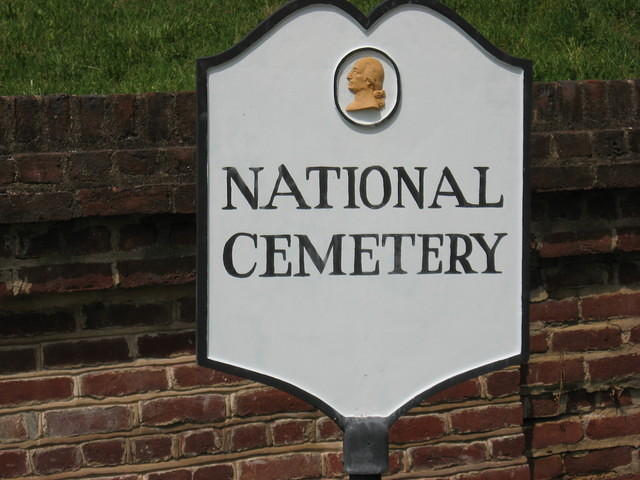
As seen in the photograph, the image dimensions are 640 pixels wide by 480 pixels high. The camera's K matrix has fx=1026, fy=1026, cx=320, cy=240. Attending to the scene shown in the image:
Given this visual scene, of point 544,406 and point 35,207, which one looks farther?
point 544,406

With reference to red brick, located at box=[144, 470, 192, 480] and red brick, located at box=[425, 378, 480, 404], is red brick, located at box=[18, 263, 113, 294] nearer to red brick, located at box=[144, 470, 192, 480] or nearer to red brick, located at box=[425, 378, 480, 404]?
red brick, located at box=[144, 470, 192, 480]

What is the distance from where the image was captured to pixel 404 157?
5.92ft

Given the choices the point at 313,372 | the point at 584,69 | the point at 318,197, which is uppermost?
the point at 584,69

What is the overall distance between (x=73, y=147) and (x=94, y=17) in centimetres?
156

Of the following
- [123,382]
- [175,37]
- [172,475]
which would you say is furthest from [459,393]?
[175,37]

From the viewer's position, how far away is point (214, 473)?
266 centimetres

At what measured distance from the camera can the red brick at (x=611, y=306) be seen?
9.43ft

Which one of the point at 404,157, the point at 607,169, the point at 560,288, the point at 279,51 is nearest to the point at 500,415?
the point at 560,288

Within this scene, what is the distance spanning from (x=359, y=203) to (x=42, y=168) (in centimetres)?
95

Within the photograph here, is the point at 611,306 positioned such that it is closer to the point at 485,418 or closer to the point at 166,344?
the point at 485,418

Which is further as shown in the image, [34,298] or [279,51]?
[34,298]

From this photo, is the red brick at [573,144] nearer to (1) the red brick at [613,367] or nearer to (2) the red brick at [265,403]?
(1) the red brick at [613,367]

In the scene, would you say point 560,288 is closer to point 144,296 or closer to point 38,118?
point 144,296

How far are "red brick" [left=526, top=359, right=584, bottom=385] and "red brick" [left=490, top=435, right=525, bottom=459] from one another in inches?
6.4
